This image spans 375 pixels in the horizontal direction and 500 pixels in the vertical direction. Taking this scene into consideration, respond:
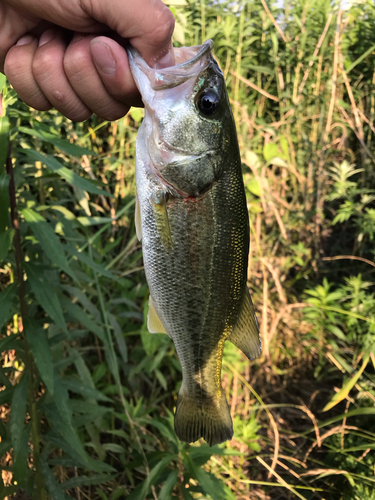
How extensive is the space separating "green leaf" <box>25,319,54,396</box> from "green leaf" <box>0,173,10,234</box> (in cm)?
39

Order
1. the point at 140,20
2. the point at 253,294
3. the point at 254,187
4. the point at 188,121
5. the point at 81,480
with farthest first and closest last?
the point at 253,294 < the point at 254,187 < the point at 81,480 < the point at 188,121 < the point at 140,20

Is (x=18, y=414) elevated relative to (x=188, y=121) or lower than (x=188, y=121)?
lower

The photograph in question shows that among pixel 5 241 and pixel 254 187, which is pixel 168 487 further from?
pixel 254 187

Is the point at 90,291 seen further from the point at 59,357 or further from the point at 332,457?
the point at 332,457

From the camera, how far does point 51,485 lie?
59.3 inches

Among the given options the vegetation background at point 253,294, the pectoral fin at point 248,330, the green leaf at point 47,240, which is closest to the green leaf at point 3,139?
the vegetation background at point 253,294

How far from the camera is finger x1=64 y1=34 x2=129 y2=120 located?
3.76ft

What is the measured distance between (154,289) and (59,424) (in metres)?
0.73

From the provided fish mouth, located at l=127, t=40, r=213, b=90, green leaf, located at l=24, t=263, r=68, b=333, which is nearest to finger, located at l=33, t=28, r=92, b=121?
fish mouth, located at l=127, t=40, r=213, b=90

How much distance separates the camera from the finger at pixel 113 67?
105 centimetres

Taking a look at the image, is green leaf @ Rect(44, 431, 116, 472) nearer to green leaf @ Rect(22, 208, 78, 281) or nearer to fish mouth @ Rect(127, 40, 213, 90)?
green leaf @ Rect(22, 208, 78, 281)

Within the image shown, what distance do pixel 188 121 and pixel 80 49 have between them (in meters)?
0.39

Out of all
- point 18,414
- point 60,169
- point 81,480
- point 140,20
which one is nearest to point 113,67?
point 140,20

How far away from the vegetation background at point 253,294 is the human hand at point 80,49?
0.55ft
